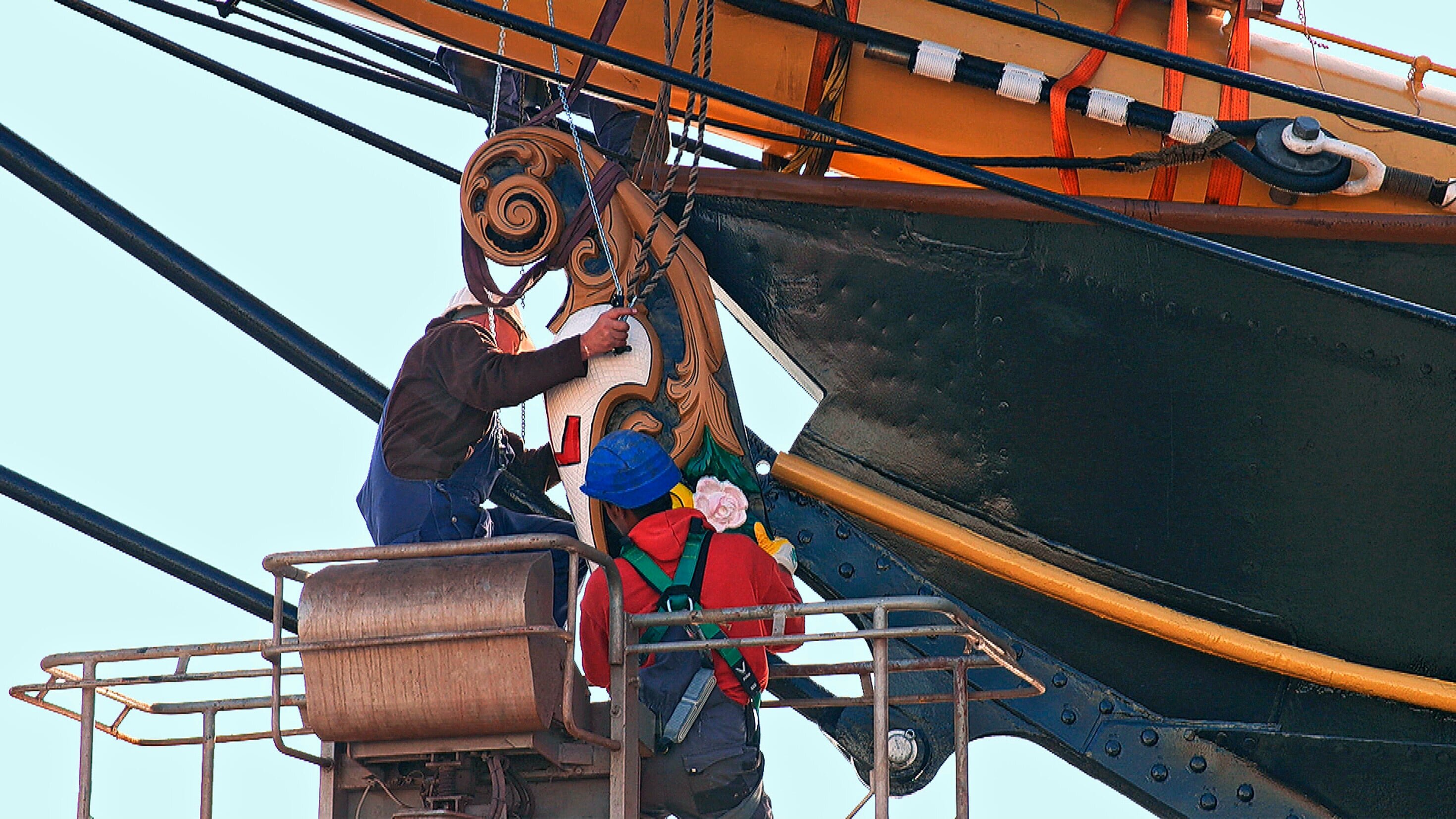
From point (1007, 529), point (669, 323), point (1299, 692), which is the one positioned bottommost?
point (1299, 692)

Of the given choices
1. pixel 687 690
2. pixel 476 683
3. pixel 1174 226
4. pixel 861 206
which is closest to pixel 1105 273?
pixel 1174 226

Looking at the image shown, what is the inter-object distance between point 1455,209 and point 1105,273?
1.33 meters

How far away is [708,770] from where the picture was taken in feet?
19.8

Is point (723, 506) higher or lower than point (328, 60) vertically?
lower

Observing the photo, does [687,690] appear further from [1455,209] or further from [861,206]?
[1455,209]

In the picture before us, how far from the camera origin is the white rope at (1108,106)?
295 inches

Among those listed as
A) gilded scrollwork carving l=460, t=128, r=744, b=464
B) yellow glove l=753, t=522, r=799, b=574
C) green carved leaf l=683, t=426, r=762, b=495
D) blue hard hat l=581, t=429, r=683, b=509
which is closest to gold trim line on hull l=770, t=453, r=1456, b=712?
green carved leaf l=683, t=426, r=762, b=495

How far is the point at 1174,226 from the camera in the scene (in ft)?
24.7

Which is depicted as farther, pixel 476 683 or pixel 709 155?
pixel 709 155

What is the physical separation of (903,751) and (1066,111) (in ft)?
8.41

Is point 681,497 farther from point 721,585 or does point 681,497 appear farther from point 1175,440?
point 1175,440

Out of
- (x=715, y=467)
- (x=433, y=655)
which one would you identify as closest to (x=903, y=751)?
(x=715, y=467)

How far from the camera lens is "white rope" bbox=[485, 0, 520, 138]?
8049 mm

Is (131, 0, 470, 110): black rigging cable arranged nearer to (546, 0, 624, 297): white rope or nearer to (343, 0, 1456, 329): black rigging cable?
(546, 0, 624, 297): white rope
